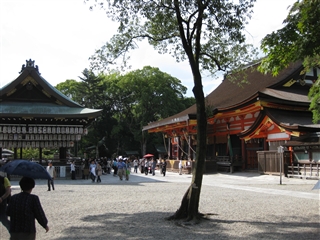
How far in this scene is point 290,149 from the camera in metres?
22.7

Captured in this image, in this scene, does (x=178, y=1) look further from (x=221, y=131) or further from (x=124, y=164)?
(x=221, y=131)

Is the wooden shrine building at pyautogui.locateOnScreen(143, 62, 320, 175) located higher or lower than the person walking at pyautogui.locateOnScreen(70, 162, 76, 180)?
higher

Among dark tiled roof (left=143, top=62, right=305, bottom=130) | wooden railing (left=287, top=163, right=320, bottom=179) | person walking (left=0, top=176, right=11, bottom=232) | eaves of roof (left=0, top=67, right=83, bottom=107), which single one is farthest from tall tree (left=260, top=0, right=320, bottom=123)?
eaves of roof (left=0, top=67, right=83, bottom=107)

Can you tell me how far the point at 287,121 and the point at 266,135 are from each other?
243 cm

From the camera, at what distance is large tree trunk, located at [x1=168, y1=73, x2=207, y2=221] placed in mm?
9141

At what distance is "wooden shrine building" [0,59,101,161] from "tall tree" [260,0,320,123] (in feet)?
57.4

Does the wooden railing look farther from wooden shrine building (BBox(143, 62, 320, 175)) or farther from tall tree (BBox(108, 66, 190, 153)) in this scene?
tall tree (BBox(108, 66, 190, 153))

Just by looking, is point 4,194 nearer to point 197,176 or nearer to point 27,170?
point 27,170

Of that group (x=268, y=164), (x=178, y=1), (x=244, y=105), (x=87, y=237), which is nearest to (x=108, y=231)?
(x=87, y=237)

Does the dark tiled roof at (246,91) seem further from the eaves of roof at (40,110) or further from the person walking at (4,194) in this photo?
the person walking at (4,194)

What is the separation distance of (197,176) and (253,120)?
779 inches

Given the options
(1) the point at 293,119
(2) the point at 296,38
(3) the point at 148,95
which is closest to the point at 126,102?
(3) the point at 148,95

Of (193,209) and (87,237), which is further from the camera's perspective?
(193,209)

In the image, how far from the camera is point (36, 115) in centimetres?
2406
